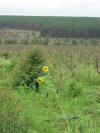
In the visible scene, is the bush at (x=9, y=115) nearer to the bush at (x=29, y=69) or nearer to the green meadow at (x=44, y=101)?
the green meadow at (x=44, y=101)

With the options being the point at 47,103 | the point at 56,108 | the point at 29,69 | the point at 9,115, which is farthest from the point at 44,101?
the point at 9,115

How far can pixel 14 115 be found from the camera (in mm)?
4562

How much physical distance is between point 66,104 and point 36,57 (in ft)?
6.87

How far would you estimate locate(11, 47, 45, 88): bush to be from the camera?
854cm

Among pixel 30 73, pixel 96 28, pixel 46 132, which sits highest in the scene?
pixel 96 28

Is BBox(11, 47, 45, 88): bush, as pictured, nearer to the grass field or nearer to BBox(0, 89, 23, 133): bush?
the grass field

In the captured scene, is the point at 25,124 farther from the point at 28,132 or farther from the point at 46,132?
the point at 46,132

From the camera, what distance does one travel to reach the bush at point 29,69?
8539 mm

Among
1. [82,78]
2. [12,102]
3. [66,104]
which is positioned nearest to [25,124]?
[12,102]

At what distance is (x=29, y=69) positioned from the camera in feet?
28.4

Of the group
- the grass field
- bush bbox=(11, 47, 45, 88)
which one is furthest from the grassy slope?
bush bbox=(11, 47, 45, 88)

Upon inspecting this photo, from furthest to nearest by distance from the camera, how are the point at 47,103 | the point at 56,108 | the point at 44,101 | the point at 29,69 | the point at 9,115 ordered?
the point at 29,69 < the point at 44,101 < the point at 47,103 < the point at 56,108 < the point at 9,115

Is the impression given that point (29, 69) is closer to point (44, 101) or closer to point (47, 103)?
point (44, 101)

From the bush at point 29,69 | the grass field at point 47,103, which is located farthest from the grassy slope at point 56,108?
the bush at point 29,69
